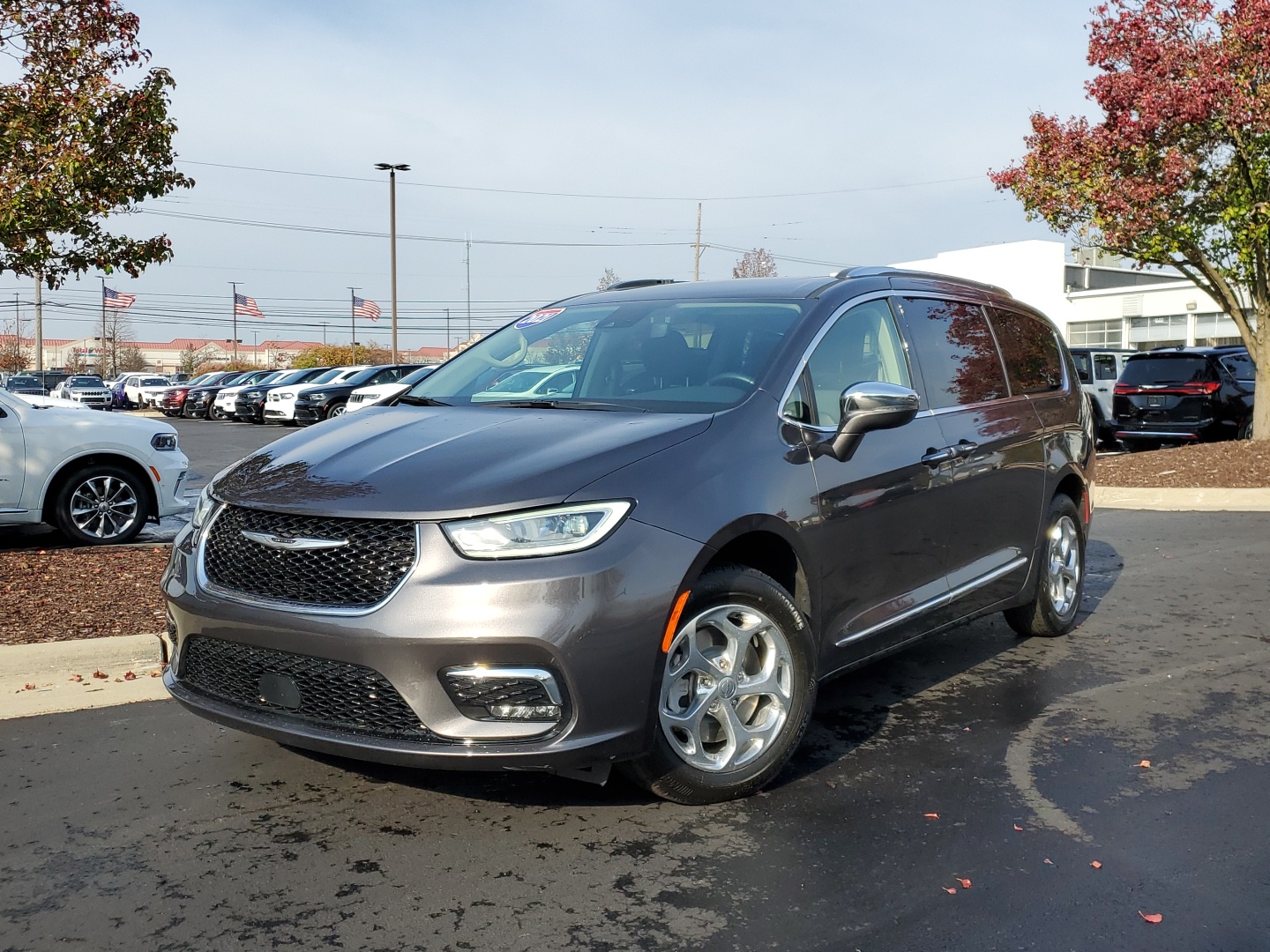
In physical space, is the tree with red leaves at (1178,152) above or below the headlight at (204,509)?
above

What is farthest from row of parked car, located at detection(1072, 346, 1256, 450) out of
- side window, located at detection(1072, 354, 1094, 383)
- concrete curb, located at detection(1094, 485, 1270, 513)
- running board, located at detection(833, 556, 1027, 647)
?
running board, located at detection(833, 556, 1027, 647)

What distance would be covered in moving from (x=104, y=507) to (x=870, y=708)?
695 cm

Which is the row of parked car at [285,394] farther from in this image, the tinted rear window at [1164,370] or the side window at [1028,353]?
the side window at [1028,353]

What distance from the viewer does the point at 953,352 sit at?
18.4ft

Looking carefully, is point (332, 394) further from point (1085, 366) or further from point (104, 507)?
point (104, 507)

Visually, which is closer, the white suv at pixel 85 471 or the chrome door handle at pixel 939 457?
the chrome door handle at pixel 939 457

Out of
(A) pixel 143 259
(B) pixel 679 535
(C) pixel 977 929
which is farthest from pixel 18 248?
(C) pixel 977 929

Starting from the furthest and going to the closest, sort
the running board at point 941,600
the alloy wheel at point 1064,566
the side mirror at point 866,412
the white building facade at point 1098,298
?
the white building facade at point 1098,298 → the alloy wheel at point 1064,566 → the running board at point 941,600 → the side mirror at point 866,412

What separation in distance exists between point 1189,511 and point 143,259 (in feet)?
32.7

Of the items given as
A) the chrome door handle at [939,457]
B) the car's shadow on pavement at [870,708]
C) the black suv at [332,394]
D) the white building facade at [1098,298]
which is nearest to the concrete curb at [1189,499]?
the car's shadow on pavement at [870,708]

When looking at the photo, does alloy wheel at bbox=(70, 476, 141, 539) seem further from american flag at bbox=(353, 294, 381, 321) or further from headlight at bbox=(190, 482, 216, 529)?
american flag at bbox=(353, 294, 381, 321)

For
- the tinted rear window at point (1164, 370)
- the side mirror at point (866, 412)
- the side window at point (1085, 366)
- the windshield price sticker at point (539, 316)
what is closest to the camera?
the side mirror at point (866, 412)

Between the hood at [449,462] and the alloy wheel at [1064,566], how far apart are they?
306 cm

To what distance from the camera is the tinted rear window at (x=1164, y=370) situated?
58.8ft
